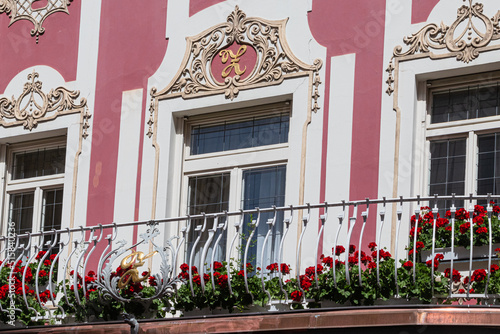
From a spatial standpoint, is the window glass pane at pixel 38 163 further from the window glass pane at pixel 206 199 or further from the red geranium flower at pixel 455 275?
the red geranium flower at pixel 455 275

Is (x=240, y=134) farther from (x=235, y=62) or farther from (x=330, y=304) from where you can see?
(x=330, y=304)

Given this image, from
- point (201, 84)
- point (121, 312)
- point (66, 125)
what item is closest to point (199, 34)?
point (201, 84)

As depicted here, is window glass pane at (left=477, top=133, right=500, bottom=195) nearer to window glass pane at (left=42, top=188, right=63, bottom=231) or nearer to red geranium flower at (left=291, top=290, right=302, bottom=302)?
red geranium flower at (left=291, top=290, right=302, bottom=302)

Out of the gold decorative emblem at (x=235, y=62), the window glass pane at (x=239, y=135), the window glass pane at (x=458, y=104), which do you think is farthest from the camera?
the window glass pane at (x=239, y=135)

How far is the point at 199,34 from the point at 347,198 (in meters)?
2.65

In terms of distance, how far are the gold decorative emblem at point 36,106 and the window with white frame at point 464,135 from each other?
398 centimetres

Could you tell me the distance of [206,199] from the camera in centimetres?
1455

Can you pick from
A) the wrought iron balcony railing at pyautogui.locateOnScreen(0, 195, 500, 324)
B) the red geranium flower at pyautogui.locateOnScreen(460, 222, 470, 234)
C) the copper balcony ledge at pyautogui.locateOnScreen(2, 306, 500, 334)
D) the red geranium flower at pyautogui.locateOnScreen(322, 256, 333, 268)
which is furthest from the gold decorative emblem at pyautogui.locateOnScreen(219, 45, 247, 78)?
the red geranium flower at pyautogui.locateOnScreen(460, 222, 470, 234)

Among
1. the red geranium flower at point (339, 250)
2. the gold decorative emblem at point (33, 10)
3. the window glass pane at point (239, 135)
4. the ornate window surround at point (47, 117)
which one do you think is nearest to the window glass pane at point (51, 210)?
the ornate window surround at point (47, 117)

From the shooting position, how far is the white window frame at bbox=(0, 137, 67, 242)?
51.1 ft

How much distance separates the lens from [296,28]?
561 inches

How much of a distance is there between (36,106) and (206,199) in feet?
8.16

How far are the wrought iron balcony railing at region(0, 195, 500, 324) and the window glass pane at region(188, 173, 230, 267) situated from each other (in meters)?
0.04

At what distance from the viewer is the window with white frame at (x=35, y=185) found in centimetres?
1555
